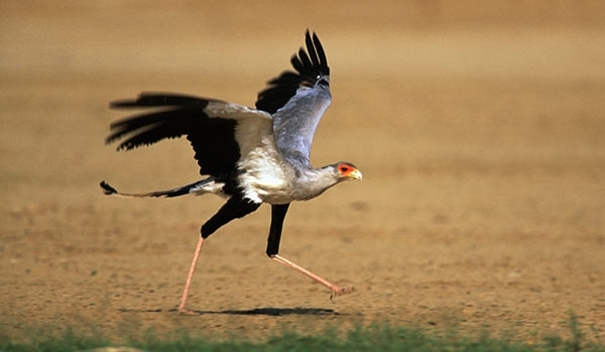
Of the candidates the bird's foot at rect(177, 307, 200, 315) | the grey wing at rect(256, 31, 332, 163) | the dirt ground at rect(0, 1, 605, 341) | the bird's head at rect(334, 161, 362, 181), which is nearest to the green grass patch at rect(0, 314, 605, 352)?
the dirt ground at rect(0, 1, 605, 341)

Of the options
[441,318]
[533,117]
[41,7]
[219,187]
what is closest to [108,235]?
[219,187]

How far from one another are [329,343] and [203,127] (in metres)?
1.68

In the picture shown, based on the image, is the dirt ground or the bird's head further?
the dirt ground

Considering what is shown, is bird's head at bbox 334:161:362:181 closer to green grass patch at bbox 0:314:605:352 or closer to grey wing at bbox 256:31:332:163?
grey wing at bbox 256:31:332:163

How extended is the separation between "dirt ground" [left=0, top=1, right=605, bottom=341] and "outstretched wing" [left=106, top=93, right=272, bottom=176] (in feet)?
3.50

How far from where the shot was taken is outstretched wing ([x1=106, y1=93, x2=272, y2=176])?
22.7 feet

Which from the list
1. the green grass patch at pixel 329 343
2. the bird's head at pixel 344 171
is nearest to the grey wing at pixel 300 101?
the bird's head at pixel 344 171

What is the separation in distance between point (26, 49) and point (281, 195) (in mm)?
18472

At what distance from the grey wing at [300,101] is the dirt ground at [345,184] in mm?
1148

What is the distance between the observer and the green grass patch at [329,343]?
21.2 feet

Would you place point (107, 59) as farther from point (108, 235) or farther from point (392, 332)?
point (392, 332)

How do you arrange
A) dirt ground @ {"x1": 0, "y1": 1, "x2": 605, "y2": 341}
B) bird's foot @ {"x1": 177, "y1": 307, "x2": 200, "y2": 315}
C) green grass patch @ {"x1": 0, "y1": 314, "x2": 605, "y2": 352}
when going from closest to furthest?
green grass patch @ {"x1": 0, "y1": 314, "x2": 605, "y2": 352} → bird's foot @ {"x1": 177, "y1": 307, "x2": 200, "y2": 315} → dirt ground @ {"x1": 0, "y1": 1, "x2": 605, "y2": 341}

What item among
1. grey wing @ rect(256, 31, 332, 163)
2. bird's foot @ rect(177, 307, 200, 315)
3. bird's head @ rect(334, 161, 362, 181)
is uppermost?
grey wing @ rect(256, 31, 332, 163)

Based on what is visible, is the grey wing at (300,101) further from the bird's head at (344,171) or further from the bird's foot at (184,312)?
the bird's foot at (184,312)
